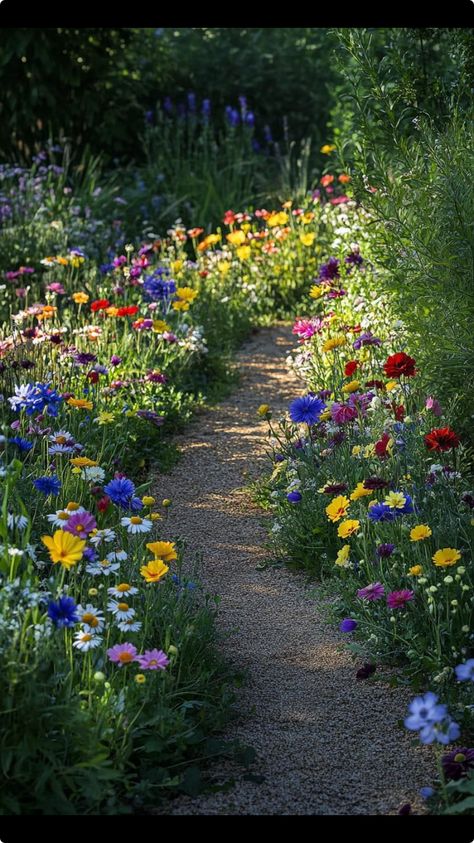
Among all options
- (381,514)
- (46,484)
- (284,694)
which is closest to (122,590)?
(46,484)

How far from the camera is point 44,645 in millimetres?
2768

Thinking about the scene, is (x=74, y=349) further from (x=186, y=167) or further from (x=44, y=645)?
(x=186, y=167)

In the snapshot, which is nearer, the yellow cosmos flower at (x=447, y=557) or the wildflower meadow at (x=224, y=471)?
the wildflower meadow at (x=224, y=471)

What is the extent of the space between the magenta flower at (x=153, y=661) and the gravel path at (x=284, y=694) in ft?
1.21

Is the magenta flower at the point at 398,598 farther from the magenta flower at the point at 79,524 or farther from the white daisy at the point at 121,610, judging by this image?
the magenta flower at the point at 79,524

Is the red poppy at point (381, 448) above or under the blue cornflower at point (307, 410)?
under

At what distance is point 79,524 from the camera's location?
9.88 feet

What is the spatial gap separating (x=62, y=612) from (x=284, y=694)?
909 mm

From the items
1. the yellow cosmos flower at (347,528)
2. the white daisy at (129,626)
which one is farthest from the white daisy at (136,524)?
the yellow cosmos flower at (347,528)

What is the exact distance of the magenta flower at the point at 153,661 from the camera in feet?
9.23

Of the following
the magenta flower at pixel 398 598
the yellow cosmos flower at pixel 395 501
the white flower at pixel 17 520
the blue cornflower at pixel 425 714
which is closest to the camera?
the blue cornflower at pixel 425 714

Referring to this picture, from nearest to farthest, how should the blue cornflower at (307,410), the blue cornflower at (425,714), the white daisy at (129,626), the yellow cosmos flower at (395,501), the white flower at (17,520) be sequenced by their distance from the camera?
the blue cornflower at (425,714), the white daisy at (129,626), the white flower at (17,520), the yellow cosmos flower at (395,501), the blue cornflower at (307,410)

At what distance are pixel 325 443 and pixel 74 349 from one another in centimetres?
134

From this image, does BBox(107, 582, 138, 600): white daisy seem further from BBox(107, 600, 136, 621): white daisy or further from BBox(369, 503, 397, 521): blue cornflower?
BBox(369, 503, 397, 521): blue cornflower
